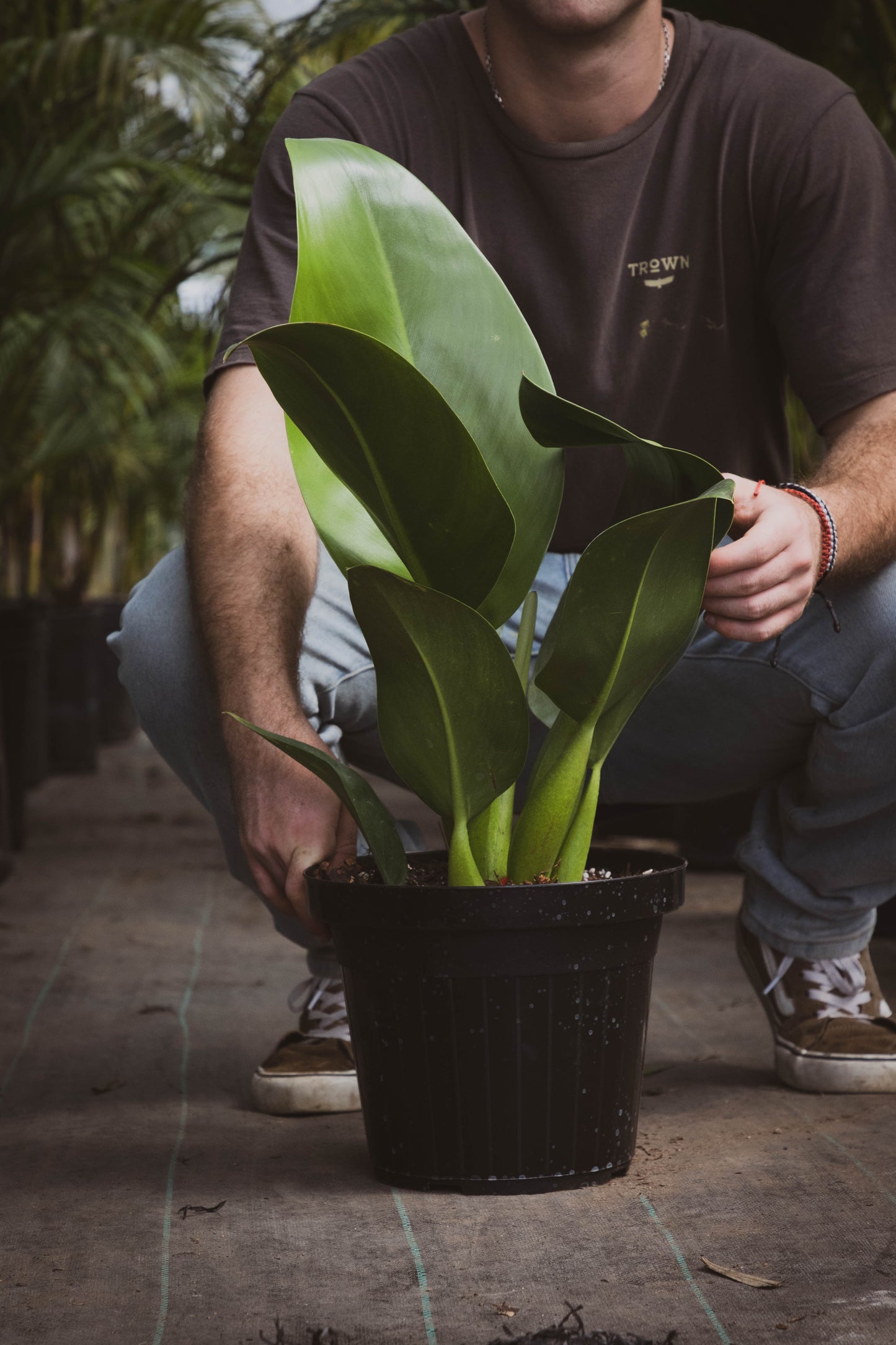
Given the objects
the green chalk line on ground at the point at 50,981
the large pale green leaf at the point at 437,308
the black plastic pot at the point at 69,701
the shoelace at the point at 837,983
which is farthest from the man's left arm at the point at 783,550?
the black plastic pot at the point at 69,701

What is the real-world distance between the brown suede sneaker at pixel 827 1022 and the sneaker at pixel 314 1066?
0.36m

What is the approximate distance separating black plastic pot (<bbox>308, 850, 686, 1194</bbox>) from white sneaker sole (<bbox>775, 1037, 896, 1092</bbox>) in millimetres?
271

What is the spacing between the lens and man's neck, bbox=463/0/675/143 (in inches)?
46.0

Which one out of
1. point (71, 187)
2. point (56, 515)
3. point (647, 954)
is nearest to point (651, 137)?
point (647, 954)

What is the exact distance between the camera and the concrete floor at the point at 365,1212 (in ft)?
2.22

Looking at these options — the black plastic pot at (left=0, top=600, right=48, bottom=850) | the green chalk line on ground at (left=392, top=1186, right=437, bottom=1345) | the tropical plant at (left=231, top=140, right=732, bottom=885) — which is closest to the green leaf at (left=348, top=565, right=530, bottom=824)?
the tropical plant at (left=231, top=140, right=732, bottom=885)

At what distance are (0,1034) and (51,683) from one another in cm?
272

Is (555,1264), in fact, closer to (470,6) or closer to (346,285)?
(346,285)

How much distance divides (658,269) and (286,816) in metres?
0.64

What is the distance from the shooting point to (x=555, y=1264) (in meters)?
0.73

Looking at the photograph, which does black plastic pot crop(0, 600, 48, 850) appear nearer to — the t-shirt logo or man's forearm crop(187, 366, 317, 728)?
man's forearm crop(187, 366, 317, 728)

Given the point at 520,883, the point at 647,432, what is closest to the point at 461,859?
the point at 520,883

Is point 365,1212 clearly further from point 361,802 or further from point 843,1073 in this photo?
point 843,1073

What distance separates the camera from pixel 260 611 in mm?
961
